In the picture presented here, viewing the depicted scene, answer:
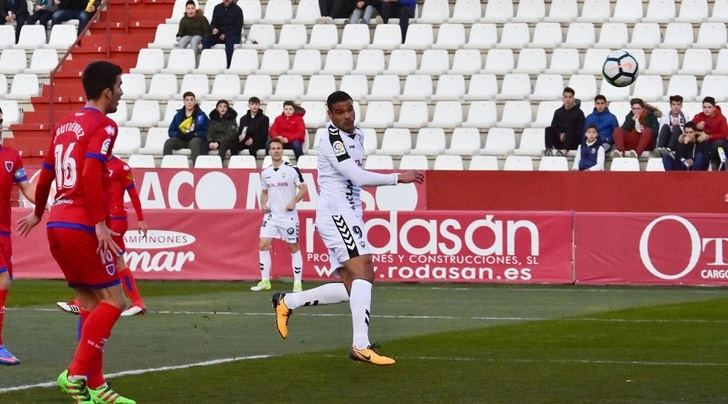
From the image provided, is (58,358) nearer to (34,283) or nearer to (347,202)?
(347,202)

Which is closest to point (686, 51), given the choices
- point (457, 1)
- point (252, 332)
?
point (457, 1)

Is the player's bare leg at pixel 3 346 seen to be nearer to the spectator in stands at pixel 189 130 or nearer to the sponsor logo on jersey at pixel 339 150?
the sponsor logo on jersey at pixel 339 150

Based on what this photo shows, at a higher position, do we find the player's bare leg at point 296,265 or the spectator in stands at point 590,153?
the spectator in stands at point 590,153

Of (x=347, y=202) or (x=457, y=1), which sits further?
(x=457, y=1)

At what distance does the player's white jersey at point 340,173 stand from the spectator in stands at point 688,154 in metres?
12.9

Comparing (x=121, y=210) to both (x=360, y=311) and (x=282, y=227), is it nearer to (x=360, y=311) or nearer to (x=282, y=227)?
(x=282, y=227)

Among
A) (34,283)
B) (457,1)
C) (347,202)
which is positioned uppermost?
(457,1)

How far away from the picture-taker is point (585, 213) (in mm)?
22656

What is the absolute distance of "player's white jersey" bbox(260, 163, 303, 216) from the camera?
2228cm

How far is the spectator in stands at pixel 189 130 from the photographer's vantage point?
2700 centimetres

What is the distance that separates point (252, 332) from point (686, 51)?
14.8 meters

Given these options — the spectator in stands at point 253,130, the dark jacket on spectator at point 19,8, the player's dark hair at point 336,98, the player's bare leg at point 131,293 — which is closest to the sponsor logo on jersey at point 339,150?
the player's dark hair at point 336,98

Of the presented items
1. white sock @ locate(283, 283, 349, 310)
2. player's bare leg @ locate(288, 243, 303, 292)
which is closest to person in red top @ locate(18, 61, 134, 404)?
white sock @ locate(283, 283, 349, 310)

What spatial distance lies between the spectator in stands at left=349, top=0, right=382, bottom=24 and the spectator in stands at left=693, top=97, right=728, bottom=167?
307 inches
